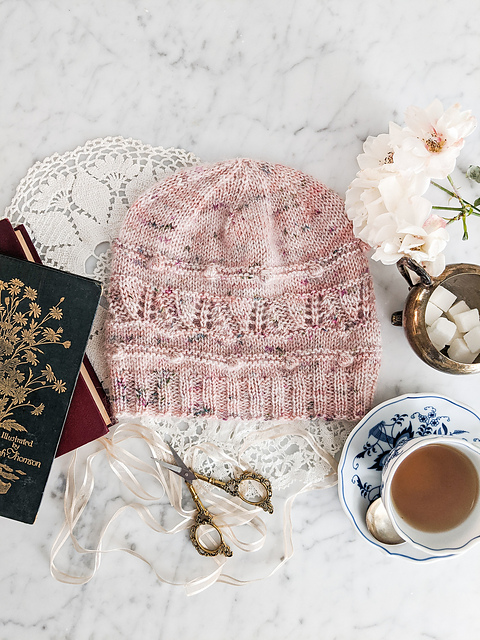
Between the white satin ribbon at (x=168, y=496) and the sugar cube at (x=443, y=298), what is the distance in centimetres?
32

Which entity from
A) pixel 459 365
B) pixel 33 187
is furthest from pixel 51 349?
pixel 459 365

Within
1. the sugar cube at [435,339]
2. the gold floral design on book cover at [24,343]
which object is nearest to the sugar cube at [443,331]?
the sugar cube at [435,339]

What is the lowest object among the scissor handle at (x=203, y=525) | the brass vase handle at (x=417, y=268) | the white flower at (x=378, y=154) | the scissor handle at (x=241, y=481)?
the scissor handle at (x=203, y=525)

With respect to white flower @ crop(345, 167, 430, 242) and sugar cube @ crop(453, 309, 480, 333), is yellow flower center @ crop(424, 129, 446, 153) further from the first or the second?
sugar cube @ crop(453, 309, 480, 333)

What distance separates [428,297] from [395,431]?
Answer: 9.4 inches

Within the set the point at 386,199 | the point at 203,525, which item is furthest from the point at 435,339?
the point at 203,525

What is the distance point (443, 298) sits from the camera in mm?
839

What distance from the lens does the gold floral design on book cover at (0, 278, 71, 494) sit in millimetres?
824

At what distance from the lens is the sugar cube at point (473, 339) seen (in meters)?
0.83

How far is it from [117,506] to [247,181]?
631mm

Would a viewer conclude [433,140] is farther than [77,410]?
No

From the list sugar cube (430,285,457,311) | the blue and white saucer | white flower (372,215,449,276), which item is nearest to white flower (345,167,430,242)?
white flower (372,215,449,276)

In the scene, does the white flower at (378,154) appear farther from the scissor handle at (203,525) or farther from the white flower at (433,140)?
the scissor handle at (203,525)

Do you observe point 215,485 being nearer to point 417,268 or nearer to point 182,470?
point 182,470
